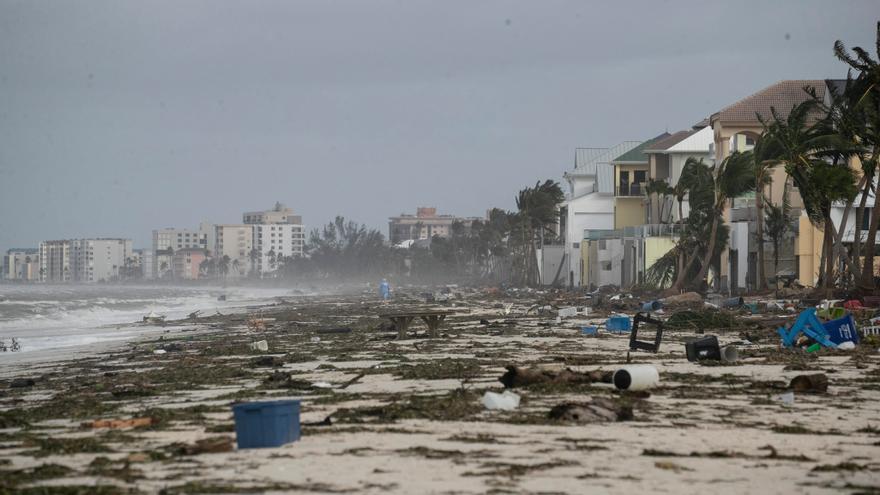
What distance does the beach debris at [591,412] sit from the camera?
12.6 m

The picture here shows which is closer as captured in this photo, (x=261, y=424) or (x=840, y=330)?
(x=261, y=424)

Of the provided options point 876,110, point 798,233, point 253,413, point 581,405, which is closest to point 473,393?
point 581,405

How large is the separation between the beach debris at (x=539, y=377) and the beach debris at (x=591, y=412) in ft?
8.79

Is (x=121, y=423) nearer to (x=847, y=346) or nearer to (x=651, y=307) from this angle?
(x=847, y=346)

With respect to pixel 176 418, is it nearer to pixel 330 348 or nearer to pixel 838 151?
pixel 330 348

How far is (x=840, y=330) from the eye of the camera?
71.2 ft

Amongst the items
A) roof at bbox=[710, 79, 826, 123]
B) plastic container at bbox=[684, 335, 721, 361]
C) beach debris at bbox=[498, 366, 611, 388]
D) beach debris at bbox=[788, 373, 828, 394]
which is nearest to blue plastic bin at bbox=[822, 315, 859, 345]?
plastic container at bbox=[684, 335, 721, 361]

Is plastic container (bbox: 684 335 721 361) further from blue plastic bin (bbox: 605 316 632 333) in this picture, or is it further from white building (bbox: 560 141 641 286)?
white building (bbox: 560 141 641 286)

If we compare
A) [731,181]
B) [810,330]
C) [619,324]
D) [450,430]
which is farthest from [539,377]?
[731,181]

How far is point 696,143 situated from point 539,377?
207 ft

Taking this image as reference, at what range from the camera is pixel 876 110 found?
121 ft

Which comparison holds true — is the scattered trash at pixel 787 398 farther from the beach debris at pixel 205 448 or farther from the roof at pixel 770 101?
the roof at pixel 770 101

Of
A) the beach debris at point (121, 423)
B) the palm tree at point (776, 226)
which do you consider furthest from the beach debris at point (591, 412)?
the palm tree at point (776, 226)

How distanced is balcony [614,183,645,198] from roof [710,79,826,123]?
59.4 feet
